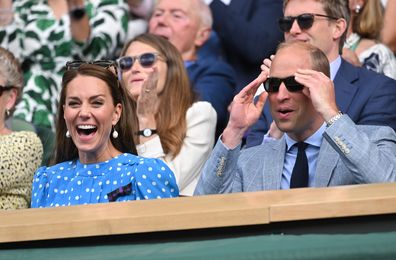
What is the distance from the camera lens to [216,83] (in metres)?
8.44

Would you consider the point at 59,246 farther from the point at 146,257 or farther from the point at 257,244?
the point at 257,244

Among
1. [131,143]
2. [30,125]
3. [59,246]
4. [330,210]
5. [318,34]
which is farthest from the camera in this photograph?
[30,125]

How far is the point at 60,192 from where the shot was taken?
6.20 meters

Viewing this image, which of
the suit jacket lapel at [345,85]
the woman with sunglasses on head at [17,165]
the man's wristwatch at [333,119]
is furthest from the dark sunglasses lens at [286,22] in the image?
the woman with sunglasses on head at [17,165]

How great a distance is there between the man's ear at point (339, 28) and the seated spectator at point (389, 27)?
1332 mm

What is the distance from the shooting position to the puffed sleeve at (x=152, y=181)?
5.89 m

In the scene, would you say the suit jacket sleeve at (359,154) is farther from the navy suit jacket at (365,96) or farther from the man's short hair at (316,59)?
the navy suit jacket at (365,96)

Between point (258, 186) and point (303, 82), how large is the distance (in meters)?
0.61

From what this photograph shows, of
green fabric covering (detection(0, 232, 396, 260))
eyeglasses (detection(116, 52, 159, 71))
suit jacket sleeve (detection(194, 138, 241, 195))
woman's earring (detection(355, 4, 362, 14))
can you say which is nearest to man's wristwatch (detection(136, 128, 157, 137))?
eyeglasses (detection(116, 52, 159, 71))

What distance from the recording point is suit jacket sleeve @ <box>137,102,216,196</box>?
7.40 m

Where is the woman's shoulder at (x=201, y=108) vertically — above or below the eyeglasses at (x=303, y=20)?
below

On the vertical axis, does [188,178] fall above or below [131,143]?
below

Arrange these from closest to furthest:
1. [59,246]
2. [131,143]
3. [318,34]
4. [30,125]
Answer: [59,246], [131,143], [318,34], [30,125]

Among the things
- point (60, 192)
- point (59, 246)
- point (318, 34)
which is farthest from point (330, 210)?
point (318, 34)
